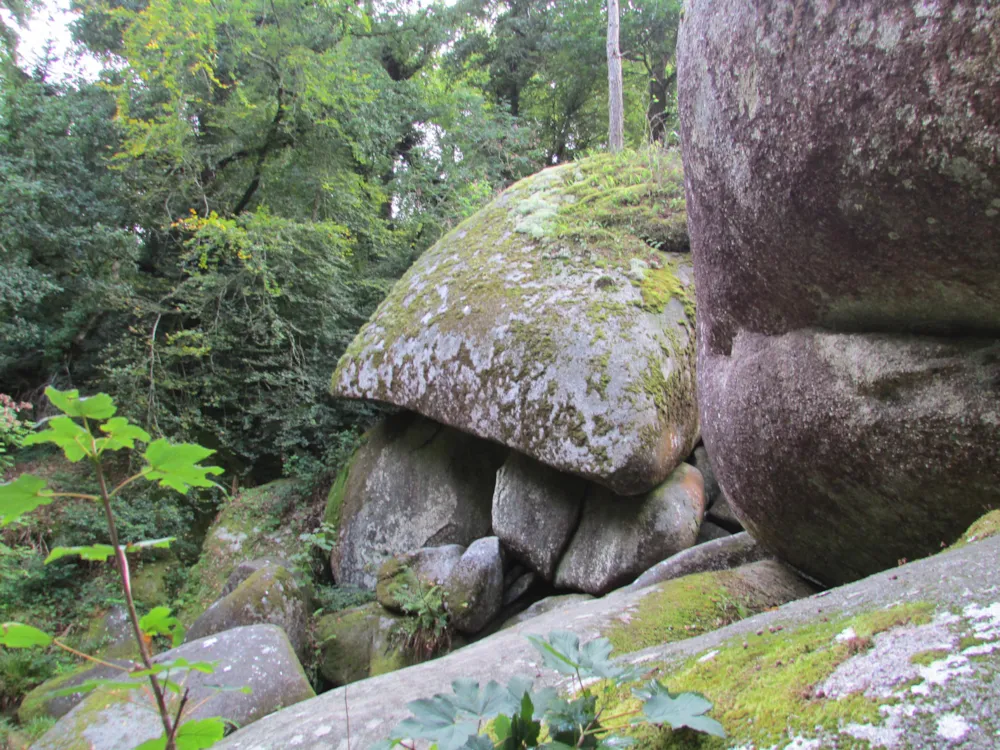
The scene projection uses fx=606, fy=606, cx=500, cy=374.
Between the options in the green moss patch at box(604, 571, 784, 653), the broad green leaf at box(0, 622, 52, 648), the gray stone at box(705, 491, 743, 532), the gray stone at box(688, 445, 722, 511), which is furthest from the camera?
the gray stone at box(688, 445, 722, 511)

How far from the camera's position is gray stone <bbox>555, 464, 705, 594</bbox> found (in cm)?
472

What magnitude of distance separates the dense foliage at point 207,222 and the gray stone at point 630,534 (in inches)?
167

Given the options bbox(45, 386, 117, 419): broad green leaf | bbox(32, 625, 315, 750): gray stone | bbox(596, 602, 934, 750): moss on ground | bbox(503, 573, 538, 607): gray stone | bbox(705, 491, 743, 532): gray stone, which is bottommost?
bbox(503, 573, 538, 607): gray stone

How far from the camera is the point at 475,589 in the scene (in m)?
4.93

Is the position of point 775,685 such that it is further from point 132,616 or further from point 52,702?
point 52,702

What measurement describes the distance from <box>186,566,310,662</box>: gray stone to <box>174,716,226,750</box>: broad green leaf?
14.0 feet

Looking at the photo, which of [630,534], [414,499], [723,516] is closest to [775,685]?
[630,534]

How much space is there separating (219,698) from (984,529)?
3.55 m

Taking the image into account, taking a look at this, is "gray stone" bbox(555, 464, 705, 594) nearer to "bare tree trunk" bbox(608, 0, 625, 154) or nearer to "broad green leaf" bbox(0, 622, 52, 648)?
"broad green leaf" bbox(0, 622, 52, 648)

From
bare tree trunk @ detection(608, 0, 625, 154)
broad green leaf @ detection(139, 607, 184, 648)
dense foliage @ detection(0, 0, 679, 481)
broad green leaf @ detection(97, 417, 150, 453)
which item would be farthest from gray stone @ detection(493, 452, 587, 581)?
bare tree trunk @ detection(608, 0, 625, 154)

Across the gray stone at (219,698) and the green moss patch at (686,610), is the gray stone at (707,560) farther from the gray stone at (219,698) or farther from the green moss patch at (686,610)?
the gray stone at (219,698)

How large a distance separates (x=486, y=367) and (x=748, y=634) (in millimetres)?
3911

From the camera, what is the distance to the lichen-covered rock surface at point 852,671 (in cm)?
90

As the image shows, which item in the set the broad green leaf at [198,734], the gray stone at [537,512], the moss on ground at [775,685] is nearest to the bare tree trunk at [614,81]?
the gray stone at [537,512]
